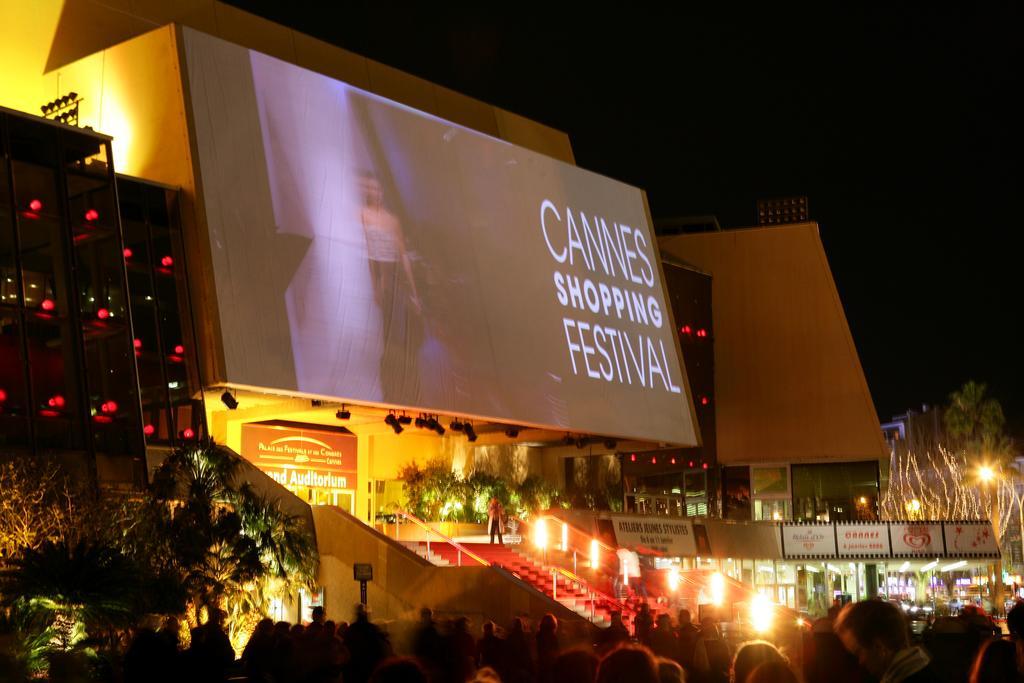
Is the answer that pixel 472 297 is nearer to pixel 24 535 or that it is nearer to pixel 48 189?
pixel 48 189

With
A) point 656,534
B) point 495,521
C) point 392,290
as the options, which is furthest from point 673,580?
point 392,290

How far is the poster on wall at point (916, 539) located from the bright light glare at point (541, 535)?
1431cm

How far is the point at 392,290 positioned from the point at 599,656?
21492 mm

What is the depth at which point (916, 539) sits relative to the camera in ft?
129

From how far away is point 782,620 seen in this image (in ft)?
59.3

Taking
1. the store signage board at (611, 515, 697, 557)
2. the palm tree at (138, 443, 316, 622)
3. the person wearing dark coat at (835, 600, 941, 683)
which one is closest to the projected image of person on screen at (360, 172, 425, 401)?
the palm tree at (138, 443, 316, 622)

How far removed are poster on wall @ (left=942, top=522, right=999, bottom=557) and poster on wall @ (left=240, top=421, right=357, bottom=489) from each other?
741 inches

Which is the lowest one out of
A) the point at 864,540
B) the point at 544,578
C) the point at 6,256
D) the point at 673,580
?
the point at 864,540

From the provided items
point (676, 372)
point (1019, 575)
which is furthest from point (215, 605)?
point (1019, 575)

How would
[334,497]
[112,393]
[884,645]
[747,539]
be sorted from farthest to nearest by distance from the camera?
[747,539], [334,497], [112,393], [884,645]

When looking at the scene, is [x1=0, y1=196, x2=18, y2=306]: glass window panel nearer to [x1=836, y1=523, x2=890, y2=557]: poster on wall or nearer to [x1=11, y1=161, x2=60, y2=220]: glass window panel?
[x1=11, y1=161, x2=60, y2=220]: glass window panel

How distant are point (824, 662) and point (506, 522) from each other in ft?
98.2

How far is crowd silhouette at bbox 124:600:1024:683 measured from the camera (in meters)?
4.46

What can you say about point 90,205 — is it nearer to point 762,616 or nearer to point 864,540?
point 762,616
